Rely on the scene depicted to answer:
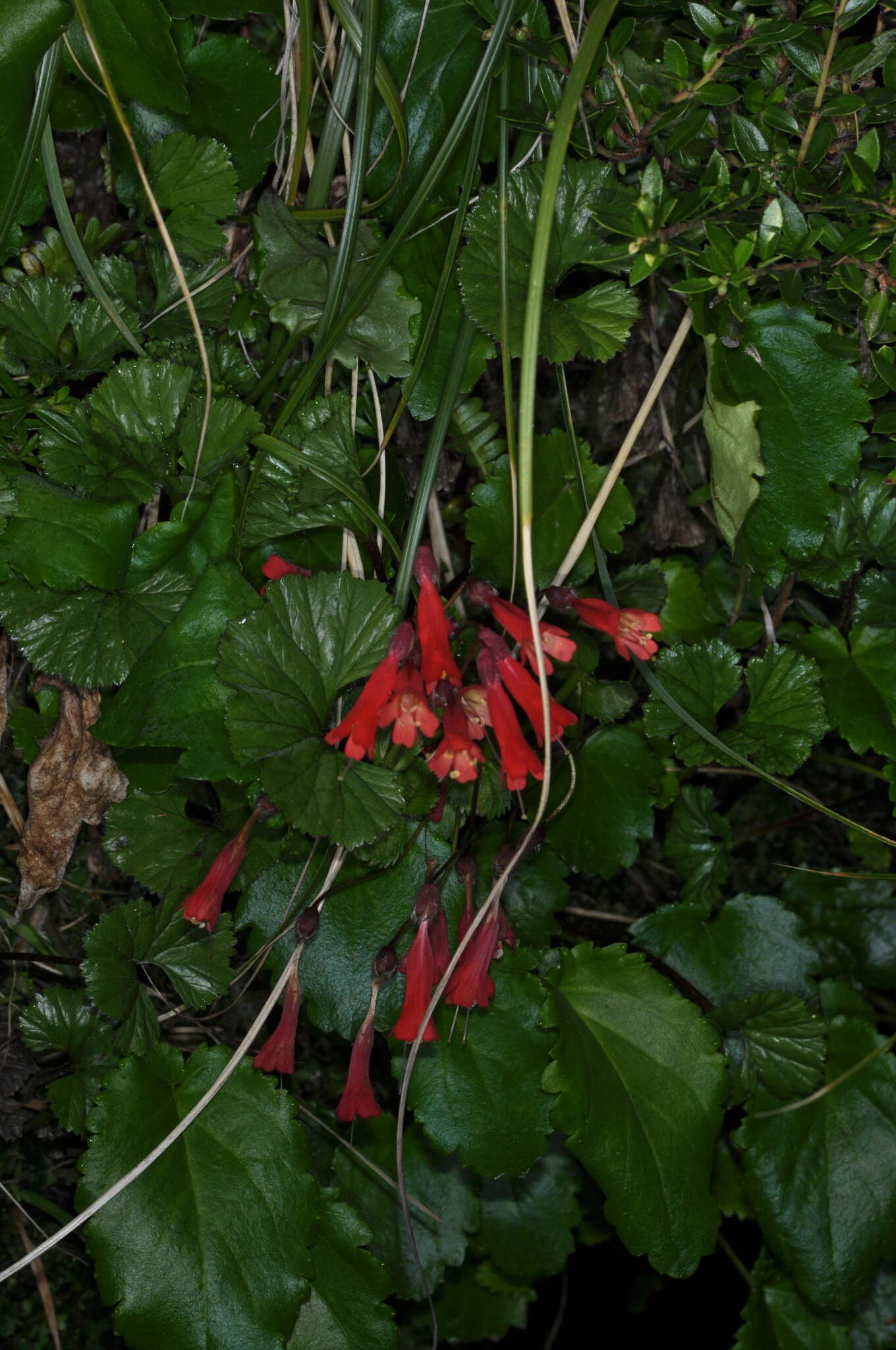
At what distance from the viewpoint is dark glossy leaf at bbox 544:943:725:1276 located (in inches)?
60.1

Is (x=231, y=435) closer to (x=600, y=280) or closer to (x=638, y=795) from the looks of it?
(x=600, y=280)

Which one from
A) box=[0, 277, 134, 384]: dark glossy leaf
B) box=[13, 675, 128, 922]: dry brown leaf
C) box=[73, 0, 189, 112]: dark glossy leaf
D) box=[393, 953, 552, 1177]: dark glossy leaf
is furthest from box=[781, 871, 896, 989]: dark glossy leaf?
box=[73, 0, 189, 112]: dark glossy leaf

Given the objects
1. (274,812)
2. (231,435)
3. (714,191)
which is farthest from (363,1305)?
(714,191)

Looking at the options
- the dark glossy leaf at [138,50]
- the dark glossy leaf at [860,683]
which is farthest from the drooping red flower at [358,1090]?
the dark glossy leaf at [138,50]

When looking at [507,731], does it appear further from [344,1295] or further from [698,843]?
[344,1295]

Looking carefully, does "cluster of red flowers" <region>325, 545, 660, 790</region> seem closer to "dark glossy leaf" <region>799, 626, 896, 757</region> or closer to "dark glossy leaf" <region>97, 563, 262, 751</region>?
"dark glossy leaf" <region>97, 563, 262, 751</region>

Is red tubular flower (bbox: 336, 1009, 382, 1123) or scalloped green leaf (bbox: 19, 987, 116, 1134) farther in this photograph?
scalloped green leaf (bbox: 19, 987, 116, 1134)

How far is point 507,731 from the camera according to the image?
3.92 feet

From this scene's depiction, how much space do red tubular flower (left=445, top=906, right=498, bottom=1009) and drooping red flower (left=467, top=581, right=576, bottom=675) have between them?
16.0 inches

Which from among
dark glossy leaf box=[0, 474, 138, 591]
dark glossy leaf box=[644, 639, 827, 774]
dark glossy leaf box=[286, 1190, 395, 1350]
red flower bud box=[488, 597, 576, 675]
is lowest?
dark glossy leaf box=[286, 1190, 395, 1350]

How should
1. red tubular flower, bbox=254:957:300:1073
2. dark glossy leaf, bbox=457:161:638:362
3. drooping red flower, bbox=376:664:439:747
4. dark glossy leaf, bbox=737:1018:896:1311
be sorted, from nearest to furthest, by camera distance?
drooping red flower, bbox=376:664:439:747
dark glossy leaf, bbox=457:161:638:362
red tubular flower, bbox=254:957:300:1073
dark glossy leaf, bbox=737:1018:896:1311

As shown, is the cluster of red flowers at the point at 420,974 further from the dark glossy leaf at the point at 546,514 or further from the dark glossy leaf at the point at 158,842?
the dark glossy leaf at the point at 546,514

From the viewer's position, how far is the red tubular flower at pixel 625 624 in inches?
49.5

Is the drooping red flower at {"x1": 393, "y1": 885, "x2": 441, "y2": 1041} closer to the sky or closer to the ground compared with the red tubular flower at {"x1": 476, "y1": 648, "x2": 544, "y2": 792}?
closer to the ground
